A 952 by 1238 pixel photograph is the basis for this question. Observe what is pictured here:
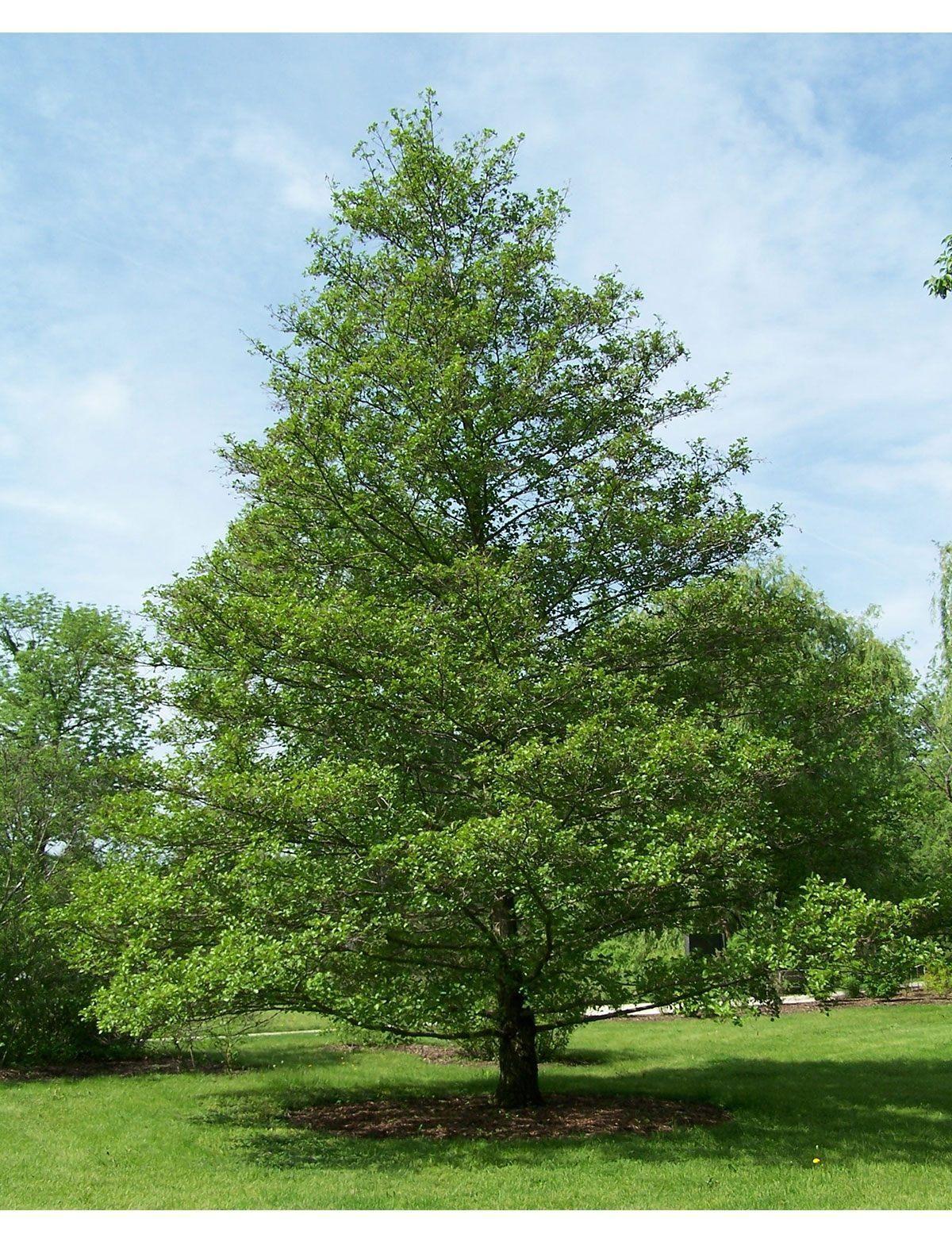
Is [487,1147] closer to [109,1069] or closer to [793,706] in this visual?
[793,706]

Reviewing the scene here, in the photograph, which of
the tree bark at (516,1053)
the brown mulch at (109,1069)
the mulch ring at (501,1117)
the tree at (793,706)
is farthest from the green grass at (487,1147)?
the tree at (793,706)

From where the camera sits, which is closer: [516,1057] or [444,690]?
[444,690]

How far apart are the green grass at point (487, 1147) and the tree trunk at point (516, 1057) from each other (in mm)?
1569

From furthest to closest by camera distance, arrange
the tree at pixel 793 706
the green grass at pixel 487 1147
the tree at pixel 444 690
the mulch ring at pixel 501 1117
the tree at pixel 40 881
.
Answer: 1. the tree at pixel 40 881
2. the tree at pixel 793 706
3. the mulch ring at pixel 501 1117
4. the tree at pixel 444 690
5. the green grass at pixel 487 1147

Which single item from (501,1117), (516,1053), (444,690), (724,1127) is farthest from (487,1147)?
(444,690)

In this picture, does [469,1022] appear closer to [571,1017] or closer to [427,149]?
[571,1017]

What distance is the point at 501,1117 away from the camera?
10.4 metres

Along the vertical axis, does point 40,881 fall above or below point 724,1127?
above

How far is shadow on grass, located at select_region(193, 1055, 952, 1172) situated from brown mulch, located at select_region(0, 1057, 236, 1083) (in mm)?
4164

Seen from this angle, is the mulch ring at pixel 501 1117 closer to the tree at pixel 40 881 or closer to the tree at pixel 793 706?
the tree at pixel 793 706

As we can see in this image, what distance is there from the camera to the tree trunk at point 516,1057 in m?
10.6

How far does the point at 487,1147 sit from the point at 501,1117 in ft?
4.85

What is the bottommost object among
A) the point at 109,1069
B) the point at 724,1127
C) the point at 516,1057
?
the point at 109,1069

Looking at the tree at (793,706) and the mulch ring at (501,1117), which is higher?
the tree at (793,706)
